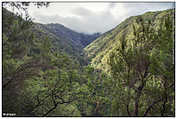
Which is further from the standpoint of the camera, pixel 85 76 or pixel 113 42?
pixel 113 42

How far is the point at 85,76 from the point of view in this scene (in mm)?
5867

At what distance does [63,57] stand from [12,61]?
1.76 meters

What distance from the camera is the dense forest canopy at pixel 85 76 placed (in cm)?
452

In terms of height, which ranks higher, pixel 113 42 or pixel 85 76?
pixel 113 42

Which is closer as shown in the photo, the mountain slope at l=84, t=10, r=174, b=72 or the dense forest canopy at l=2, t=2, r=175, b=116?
the dense forest canopy at l=2, t=2, r=175, b=116

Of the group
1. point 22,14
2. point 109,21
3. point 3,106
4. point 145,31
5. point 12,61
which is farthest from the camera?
point 109,21

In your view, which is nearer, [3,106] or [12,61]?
[12,61]

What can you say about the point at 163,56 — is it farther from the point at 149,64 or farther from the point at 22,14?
the point at 22,14

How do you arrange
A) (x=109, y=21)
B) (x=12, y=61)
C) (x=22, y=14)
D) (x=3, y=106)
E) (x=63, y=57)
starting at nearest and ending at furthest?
(x=12, y=61), (x=3, y=106), (x=22, y=14), (x=63, y=57), (x=109, y=21)

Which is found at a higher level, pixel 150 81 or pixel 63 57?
pixel 63 57

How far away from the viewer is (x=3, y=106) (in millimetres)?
4535

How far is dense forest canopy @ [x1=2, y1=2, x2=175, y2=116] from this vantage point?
4.52 metres

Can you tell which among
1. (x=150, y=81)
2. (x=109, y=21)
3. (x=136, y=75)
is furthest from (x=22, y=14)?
(x=150, y=81)

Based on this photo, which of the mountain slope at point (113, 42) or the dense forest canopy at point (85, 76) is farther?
the mountain slope at point (113, 42)
